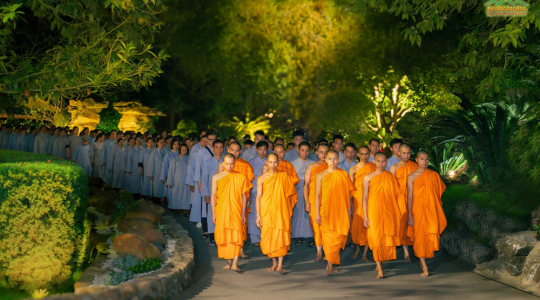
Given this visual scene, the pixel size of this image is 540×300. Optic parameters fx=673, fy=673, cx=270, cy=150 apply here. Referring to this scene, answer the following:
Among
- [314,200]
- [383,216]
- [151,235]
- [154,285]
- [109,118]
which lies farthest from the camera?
[109,118]

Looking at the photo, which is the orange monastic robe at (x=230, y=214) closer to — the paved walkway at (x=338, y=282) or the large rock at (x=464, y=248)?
the paved walkway at (x=338, y=282)

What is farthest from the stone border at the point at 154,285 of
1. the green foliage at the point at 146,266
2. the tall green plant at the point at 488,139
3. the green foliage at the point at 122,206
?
the tall green plant at the point at 488,139

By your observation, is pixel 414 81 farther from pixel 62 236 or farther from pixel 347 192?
pixel 62 236

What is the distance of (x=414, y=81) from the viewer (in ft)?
63.5

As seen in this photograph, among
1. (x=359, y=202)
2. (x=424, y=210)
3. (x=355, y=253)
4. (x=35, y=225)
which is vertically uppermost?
(x=359, y=202)

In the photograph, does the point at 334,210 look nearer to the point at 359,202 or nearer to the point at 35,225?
the point at 359,202

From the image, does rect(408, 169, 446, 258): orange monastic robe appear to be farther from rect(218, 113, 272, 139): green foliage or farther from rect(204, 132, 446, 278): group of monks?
rect(218, 113, 272, 139): green foliage

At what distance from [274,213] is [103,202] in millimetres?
4819

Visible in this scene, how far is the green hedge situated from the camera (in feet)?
25.4

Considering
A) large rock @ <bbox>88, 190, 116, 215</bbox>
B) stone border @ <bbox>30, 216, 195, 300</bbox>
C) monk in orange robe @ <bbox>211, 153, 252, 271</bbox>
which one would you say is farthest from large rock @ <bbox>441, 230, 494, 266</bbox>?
large rock @ <bbox>88, 190, 116, 215</bbox>

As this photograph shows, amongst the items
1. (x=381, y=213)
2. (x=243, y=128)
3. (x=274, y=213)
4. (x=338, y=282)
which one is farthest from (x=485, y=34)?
(x=243, y=128)

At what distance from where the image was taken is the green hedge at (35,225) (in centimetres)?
775

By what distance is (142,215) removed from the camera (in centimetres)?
1216

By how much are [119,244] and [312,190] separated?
3.52m
